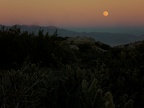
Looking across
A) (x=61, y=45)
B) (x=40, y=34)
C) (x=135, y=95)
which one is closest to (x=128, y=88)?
(x=135, y=95)

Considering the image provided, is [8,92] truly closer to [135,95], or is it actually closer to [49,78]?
[49,78]

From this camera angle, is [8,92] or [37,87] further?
[37,87]

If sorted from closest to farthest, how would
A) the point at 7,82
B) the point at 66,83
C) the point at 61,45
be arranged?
the point at 7,82 < the point at 66,83 < the point at 61,45

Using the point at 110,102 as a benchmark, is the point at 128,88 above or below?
below

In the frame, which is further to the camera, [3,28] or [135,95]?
[3,28]

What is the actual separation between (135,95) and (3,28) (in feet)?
22.1

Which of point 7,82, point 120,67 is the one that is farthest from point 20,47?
point 7,82

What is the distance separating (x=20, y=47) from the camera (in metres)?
10.3

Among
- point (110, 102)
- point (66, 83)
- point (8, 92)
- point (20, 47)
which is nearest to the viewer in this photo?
point (110, 102)

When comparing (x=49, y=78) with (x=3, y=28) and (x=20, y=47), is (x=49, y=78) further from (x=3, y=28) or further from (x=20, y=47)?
(x=3, y=28)

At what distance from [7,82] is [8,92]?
44 cm

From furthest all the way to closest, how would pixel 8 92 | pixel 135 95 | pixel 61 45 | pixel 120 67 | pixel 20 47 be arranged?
pixel 61 45
pixel 20 47
pixel 120 67
pixel 135 95
pixel 8 92

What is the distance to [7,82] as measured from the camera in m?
5.50

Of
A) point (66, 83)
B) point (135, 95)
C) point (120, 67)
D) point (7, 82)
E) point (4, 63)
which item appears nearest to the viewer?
point (7, 82)
